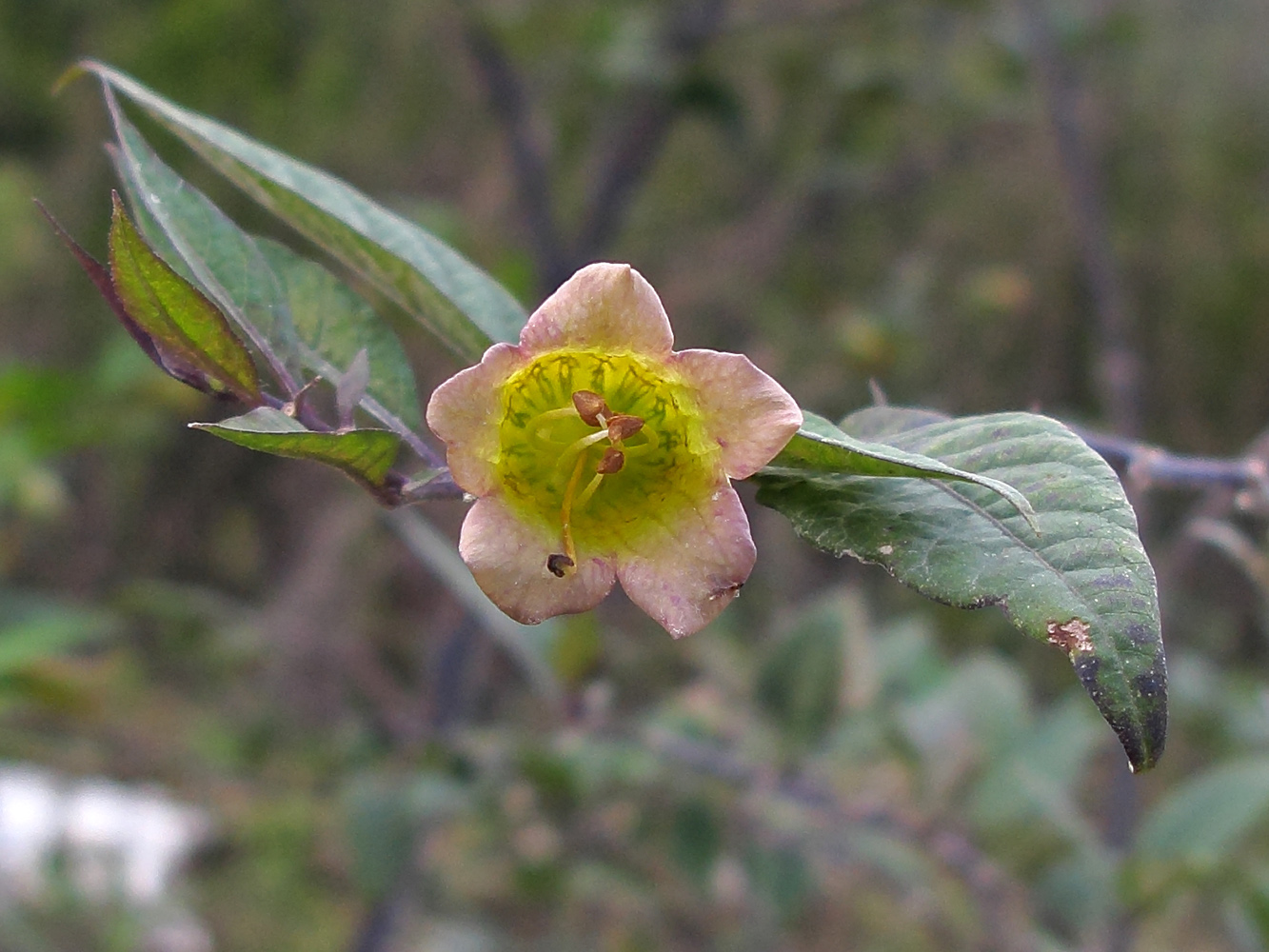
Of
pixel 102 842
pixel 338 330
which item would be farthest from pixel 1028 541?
pixel 102 842

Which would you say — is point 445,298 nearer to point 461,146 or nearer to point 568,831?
point 568,831

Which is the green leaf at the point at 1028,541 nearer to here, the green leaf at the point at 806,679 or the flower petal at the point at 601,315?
the flower petal at the point at 601,315

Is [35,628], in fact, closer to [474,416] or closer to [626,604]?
[474,416]

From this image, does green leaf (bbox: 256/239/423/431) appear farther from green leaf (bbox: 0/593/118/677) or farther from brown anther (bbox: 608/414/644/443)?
green leaf (bbox: 0/593/118/677)

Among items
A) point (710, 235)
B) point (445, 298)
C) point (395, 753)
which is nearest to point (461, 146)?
point (710, 235)

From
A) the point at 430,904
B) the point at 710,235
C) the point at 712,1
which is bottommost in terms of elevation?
the point at 430,904
